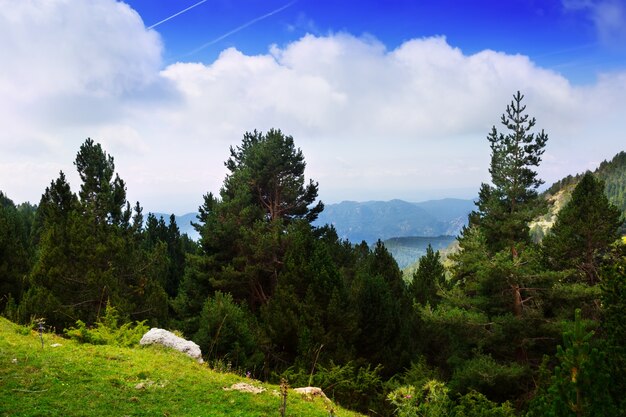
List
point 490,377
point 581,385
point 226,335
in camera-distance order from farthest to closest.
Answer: point 490,377 < point 226,335 < point 581,385

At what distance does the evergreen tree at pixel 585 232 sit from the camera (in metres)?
20.5

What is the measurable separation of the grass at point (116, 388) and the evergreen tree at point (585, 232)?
55.1ft

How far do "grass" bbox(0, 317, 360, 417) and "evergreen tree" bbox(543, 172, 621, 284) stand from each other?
55.1 feet

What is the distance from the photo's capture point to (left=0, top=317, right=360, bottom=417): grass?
759cm

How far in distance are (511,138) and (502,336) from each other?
12.2m

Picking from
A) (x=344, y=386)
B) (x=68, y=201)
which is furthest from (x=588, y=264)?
(x=68, y=201)

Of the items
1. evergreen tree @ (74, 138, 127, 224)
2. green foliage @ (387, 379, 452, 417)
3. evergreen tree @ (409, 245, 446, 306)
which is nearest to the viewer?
green foliage @ (387, 379, 452, 417)

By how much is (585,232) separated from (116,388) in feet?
72.1

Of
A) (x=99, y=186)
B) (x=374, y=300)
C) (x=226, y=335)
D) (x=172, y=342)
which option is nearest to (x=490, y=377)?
(x=374, y=300)

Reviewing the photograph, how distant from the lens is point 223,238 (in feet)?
98.1

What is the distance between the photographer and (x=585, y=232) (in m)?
20.6

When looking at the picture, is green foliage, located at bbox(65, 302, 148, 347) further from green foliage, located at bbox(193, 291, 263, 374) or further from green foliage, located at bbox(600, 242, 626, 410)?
green foliage, located at bbox(600, 242, 626, 410)

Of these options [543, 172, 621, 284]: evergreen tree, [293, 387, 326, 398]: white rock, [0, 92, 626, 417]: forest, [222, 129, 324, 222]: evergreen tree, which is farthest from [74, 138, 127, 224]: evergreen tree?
[543, 172, 621, 284]: evergreen tree

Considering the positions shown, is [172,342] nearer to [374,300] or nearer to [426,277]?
[374,300]
